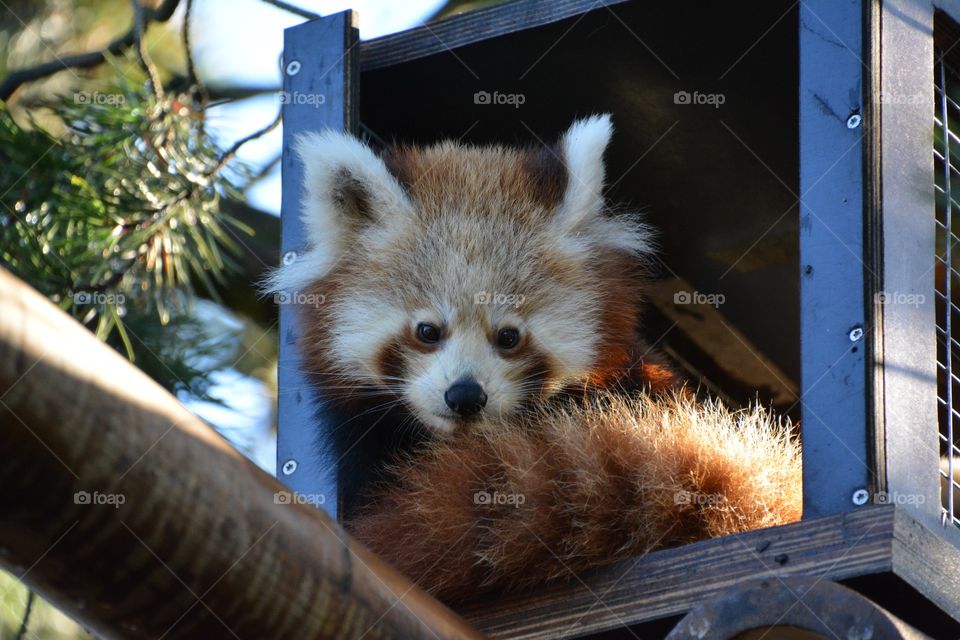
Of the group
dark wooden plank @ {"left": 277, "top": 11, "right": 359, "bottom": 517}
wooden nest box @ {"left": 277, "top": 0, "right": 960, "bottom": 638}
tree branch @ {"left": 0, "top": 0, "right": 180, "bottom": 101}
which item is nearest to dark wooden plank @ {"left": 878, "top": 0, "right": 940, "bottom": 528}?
wooden nest box @ {"left": 277, "top": 0, "right": 960, "bottom": 638}

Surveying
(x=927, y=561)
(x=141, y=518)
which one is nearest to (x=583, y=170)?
(x=927, y=561)

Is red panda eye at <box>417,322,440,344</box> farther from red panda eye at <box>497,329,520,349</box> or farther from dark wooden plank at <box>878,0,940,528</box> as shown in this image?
dark wooden plank at <box>878,0,940,528</box>

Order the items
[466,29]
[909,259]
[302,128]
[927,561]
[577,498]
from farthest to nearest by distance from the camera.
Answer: [302,128], [466,29], [909,259], [577,498], [927,561]

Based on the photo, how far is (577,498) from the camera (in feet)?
8.55

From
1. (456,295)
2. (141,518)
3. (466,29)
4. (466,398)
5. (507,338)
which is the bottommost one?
(141,518)

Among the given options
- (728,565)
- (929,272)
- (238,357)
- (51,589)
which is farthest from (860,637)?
(238,357)

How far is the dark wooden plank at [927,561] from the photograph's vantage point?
2.31 metres

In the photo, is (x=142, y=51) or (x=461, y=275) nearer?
(x=461, y=275)

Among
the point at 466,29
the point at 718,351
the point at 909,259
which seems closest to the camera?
the point at 909,259

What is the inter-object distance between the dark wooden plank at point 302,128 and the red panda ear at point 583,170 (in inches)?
25.9

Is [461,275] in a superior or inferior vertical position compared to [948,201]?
superior

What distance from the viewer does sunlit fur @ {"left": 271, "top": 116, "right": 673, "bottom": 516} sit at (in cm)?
338

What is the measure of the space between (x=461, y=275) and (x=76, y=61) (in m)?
2.27

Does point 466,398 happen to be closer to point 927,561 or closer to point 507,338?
point 507,338
